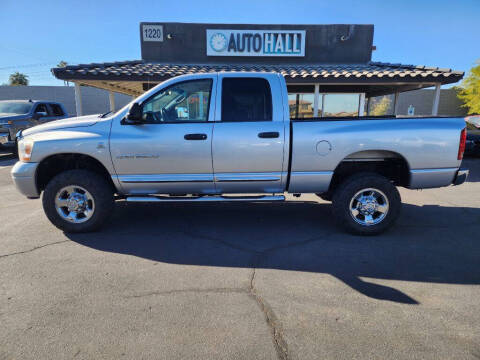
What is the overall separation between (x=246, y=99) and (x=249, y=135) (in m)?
0.55

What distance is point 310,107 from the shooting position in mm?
13039

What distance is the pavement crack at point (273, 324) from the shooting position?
79.9 inches

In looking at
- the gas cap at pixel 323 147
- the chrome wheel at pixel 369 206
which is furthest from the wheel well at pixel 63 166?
the chrome wheel at pixel 369 206

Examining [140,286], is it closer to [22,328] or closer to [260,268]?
[22,328]

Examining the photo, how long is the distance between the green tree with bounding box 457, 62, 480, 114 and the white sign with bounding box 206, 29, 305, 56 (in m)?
17.5

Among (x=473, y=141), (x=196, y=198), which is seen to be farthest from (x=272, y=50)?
(x=196, y=198)

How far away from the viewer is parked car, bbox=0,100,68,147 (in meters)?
10.2

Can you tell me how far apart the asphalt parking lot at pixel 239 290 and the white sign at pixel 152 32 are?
34.1ft

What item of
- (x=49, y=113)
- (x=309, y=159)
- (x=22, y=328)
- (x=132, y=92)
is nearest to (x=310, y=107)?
(x=132, y=92)

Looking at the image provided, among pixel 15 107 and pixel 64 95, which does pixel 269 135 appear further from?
pixel 64 95

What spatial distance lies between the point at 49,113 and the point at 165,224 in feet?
34.0

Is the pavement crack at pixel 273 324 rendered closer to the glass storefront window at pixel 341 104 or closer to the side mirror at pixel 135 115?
the side mirror at pixel 135 115

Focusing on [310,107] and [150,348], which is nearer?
[150,348]

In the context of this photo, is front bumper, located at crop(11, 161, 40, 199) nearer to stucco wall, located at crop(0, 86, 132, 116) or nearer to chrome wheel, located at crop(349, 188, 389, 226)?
chrome wheel, located at crop(349, 188, 389, 226)
